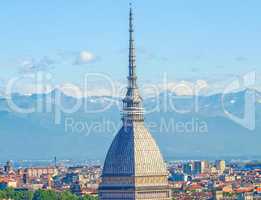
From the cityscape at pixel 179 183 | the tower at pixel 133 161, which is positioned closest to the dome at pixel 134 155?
the tower at pixel 133 161

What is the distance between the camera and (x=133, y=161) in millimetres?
71812

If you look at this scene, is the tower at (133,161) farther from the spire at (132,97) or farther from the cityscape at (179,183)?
the cityscape at (179,183)

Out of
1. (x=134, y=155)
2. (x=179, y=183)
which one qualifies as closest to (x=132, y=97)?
(x=134, y=155)

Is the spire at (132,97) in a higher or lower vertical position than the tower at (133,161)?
higher

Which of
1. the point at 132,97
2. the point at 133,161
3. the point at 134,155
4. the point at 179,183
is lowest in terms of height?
the point at 133,161

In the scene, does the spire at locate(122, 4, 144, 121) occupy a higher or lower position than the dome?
higher

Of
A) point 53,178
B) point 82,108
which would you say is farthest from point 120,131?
point 53,178

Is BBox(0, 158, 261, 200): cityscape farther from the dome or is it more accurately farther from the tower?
the dome

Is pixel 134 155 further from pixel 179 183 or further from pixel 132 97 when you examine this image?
pixel 179 183

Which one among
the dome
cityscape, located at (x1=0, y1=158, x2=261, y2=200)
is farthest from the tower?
cityscape, located at (x1=0, y1=158, x2=261, y2=200)

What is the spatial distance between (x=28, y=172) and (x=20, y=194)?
59285mm

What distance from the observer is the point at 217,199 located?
11256 cm

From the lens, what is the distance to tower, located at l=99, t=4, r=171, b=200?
71.9 meters

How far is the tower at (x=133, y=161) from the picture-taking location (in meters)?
71.9
